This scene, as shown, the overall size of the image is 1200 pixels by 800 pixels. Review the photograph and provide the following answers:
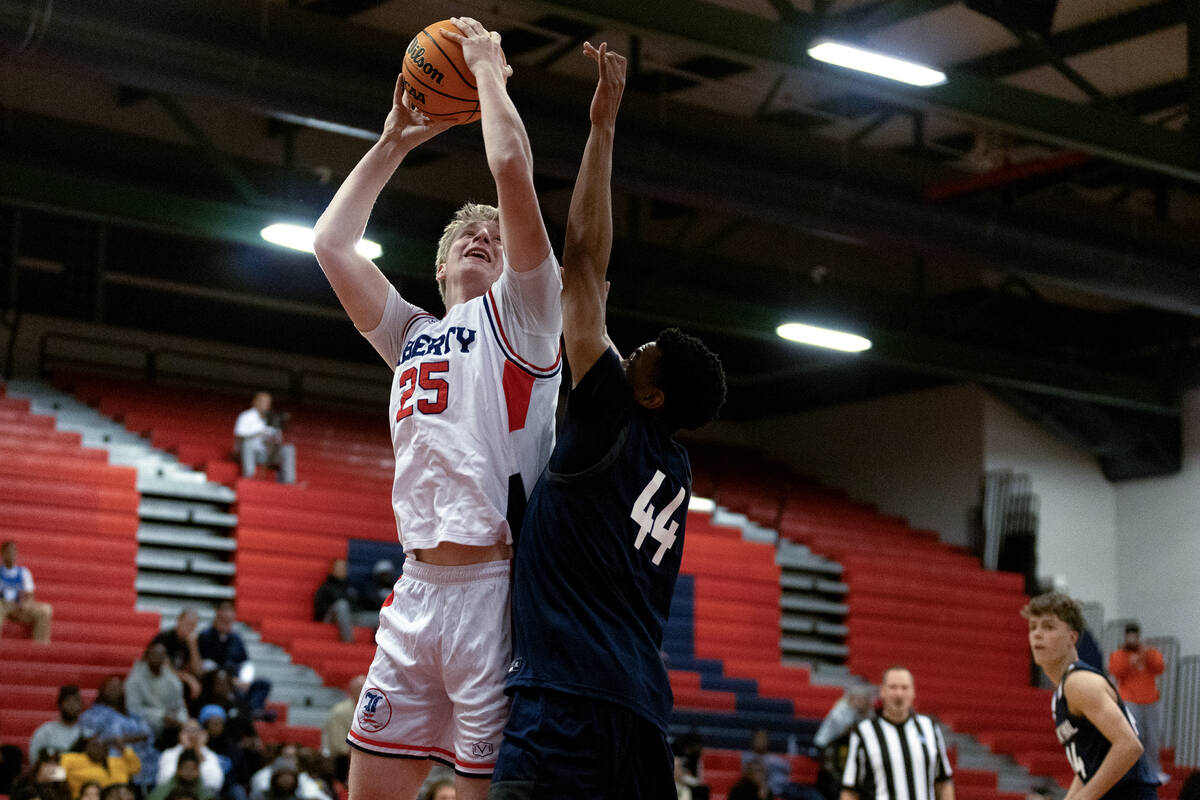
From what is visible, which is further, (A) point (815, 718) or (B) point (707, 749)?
(A) point (815, 718)

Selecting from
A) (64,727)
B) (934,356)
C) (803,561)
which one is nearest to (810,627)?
(803,561)

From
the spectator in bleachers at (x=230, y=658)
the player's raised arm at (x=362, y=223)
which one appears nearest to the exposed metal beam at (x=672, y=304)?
the spectator in bleachers at (x=230, y=658)

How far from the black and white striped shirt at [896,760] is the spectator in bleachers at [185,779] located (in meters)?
4.79

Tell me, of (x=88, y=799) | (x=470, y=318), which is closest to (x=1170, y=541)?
(x=88, y=799)

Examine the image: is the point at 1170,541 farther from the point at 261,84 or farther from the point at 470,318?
the point at 470,318

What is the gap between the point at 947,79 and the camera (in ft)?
35.4

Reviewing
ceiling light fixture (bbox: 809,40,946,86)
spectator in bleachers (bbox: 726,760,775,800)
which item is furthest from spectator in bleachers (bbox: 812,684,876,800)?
ceiling light fixture (bbox: 809,40,946,86)

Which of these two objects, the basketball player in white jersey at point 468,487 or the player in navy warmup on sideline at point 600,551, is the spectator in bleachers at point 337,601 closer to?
the basketball player in white jersey at point 468,487

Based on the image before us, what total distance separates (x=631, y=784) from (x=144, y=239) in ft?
55.6

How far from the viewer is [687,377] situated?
3531 mm

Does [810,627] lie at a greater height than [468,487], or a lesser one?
lesser

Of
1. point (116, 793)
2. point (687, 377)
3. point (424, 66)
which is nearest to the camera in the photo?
point (687, 377)

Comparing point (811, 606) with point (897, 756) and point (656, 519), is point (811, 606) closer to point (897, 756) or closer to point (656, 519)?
point (897, 756)

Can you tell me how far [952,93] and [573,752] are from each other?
28.2ft
